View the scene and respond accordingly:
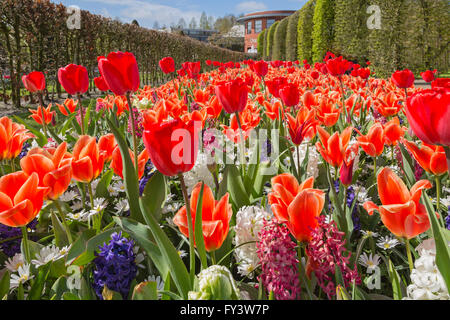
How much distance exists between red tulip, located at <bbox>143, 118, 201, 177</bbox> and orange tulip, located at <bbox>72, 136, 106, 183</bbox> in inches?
18.1

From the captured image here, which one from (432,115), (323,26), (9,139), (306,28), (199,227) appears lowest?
(199,227)

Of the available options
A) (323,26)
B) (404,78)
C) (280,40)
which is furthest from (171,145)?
(280,40)

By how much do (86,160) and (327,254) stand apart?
0.79m

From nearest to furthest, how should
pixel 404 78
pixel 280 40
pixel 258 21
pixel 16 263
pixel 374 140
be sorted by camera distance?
1. pixel 16 263
2. pixel 374 140
3. pixel 404 78
4. pixel 280 40
5. pixel 258 21

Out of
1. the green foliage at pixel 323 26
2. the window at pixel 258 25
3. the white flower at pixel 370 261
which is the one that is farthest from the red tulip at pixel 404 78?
the window at pixel 258 25

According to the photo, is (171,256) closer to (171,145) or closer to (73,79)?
(171,145)

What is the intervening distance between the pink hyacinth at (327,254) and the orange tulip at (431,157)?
52 centimetres

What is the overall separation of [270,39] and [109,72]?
107 ft

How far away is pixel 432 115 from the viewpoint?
780 millimetres

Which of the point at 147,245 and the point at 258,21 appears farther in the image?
the point at 258,21

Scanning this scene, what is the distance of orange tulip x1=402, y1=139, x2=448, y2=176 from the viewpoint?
109 cm
